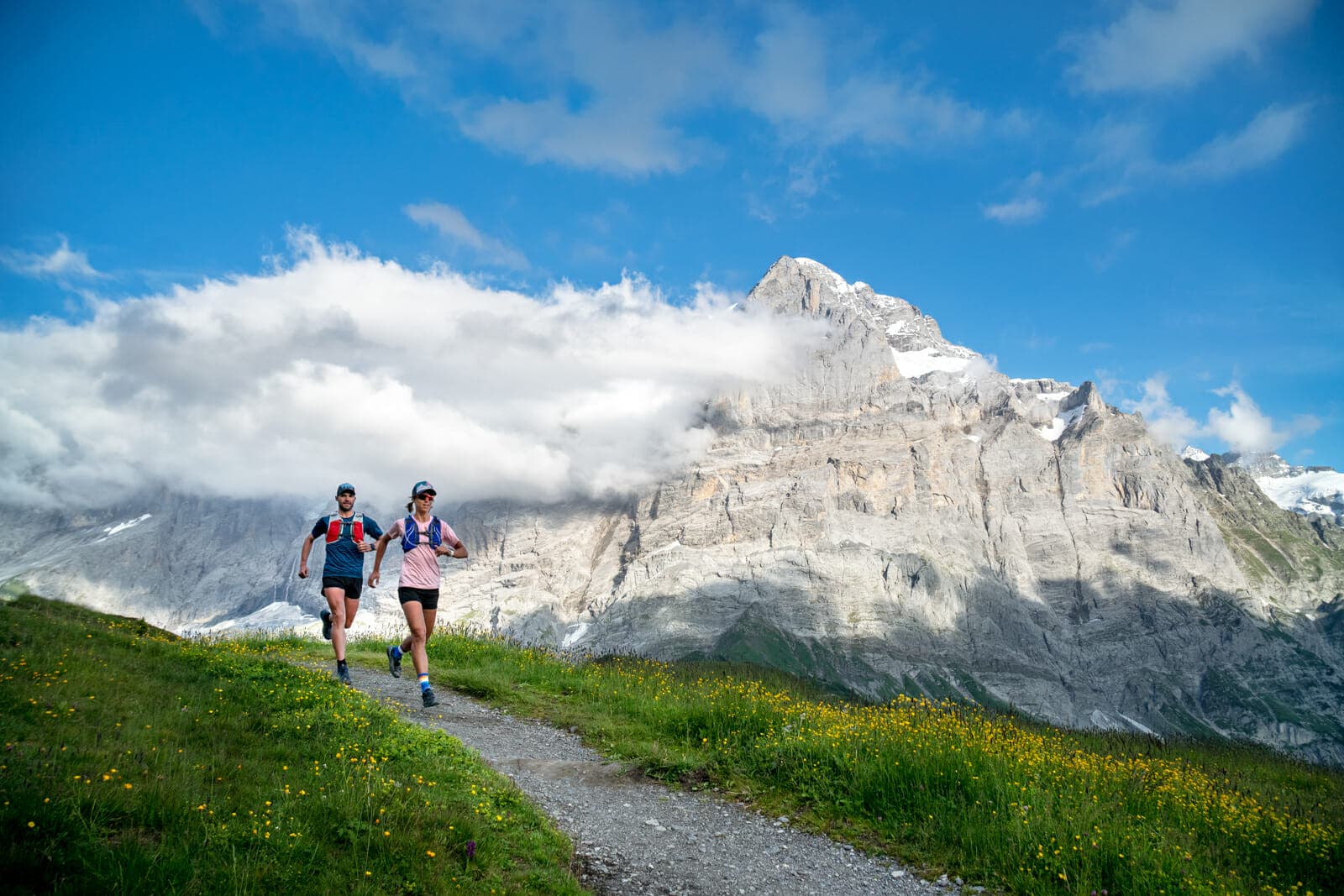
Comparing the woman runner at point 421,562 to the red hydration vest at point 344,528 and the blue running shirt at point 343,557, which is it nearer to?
the blue running shirt at point 343,557

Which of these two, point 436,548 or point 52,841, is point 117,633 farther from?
Answer: point 52,841

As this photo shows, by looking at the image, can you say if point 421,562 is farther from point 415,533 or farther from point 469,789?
point 469,789

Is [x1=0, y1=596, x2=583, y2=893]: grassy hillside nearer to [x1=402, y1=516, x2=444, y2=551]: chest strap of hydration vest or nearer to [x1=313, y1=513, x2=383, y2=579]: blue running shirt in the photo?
[x1=402, y1=516, x2=444, y2=551]: chest strap of hydration vest

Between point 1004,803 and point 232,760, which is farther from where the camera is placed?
point 1004,803

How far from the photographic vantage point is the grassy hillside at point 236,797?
5473mm

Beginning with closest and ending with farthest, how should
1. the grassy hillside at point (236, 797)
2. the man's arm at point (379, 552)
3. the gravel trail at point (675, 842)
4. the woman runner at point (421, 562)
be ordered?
the grassy hillside at point (236, 797)
the gravel trail at point (675, 842)
the woman runner at point (421, 562)
the man's arm at point (379, 552)

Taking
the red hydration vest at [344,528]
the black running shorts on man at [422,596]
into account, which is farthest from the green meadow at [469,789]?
the red hydration vest at [344,528]

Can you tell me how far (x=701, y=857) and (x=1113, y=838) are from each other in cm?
485

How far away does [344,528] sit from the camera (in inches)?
578

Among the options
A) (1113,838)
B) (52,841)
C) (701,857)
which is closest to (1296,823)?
(1113,838)

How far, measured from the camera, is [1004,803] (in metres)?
9.84

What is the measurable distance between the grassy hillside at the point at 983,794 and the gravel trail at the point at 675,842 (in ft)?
1.80

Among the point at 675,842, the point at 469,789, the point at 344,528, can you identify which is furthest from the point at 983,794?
the point at 344,528

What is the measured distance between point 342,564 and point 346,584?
1.57 ft
